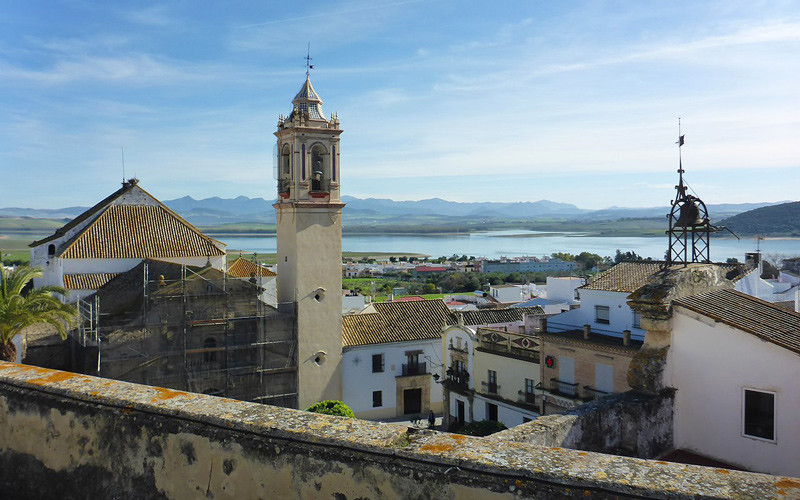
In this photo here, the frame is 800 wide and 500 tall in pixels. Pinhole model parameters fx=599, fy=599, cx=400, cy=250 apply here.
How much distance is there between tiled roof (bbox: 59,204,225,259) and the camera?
82.2 ft

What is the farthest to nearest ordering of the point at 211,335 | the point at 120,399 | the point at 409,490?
the point at 211,335 < the point at 120,399 < the point at 409,490

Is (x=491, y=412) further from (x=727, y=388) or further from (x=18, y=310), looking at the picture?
(x=727, y=388)

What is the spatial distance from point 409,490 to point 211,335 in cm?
2097

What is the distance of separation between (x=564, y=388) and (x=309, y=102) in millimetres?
15663

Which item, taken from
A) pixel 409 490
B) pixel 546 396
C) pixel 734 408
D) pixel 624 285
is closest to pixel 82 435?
pixel 409 490

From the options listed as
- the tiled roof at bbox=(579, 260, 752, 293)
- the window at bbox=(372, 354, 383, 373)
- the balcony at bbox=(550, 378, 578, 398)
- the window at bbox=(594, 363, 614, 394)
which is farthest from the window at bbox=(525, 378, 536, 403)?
the window at bbox=(372, 354, 383, 373)

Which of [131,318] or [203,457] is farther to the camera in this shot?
[131,318]

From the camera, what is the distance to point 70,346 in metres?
21.5

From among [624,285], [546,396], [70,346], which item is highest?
[624,285]

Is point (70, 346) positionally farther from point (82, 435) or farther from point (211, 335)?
point (82, 435)

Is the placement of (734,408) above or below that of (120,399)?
below

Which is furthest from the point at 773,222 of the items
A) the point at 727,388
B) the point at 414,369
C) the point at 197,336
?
the point at 727,388

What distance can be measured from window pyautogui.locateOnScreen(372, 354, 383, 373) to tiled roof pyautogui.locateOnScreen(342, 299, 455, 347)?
0.65 m

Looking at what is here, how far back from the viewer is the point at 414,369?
2802cm
